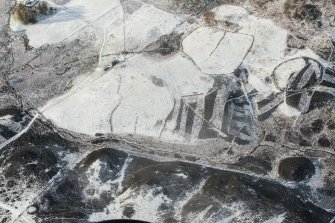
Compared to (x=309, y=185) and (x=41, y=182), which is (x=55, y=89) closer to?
(x=41, y=182)

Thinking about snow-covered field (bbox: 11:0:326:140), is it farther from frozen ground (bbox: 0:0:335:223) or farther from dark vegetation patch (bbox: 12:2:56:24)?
dark vegetation patch (bbox: 12:2:56:24)

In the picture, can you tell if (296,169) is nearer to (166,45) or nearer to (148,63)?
(148,63)

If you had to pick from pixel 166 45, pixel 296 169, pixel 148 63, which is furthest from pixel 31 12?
pixel 296 169

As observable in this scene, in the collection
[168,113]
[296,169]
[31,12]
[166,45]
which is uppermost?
[31,12]

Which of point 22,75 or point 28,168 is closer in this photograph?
point 28,168

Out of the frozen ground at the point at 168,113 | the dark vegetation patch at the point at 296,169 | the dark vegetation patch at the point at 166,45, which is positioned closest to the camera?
the frozen ground at the point at 168,113

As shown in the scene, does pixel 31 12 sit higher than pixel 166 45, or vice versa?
pixel 31 12

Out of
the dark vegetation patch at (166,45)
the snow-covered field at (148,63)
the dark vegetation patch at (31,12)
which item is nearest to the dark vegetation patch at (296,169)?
the snow-covered field at (148,63)

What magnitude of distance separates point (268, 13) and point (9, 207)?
9444 mm

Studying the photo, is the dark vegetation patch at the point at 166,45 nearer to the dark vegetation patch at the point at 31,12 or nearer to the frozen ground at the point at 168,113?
the frozen ground at the point at 168,113

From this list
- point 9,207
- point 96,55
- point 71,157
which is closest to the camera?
point 9,207

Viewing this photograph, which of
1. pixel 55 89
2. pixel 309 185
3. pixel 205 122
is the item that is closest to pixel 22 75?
pixel 55 89

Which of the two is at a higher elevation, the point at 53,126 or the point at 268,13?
the point at 268,13

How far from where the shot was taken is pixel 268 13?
15.9 m
